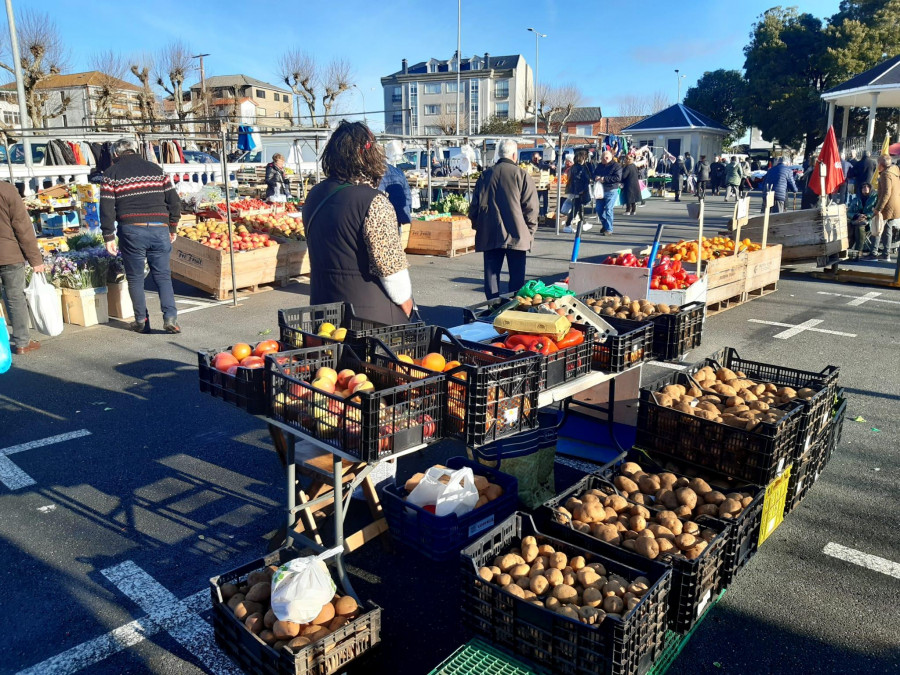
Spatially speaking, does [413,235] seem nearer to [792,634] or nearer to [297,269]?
[297,269]

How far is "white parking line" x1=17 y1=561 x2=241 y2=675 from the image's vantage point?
2.84 metres

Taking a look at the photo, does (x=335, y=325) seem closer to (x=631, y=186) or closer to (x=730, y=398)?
(x=730, y=398)

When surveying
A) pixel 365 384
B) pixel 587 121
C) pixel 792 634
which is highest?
pixel 587 121

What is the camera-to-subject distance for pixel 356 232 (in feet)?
12.7

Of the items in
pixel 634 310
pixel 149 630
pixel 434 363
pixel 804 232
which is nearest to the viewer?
pixel 149 630

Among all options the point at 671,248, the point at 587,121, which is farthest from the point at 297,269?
the point at 587,121

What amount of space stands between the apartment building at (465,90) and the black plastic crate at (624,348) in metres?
73.1

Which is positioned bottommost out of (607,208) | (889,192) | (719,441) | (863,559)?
(863,559)

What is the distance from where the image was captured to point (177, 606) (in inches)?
127

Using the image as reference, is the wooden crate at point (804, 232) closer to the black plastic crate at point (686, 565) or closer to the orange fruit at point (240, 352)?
the black plastic crate at point (686, 565)

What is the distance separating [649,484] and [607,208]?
1367 cm

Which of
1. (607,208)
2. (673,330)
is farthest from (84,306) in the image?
(607,208)

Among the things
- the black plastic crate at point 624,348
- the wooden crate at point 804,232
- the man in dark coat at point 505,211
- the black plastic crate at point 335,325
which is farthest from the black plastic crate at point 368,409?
the wooden crate at point 804,232

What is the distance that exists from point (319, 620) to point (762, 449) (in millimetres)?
2256
